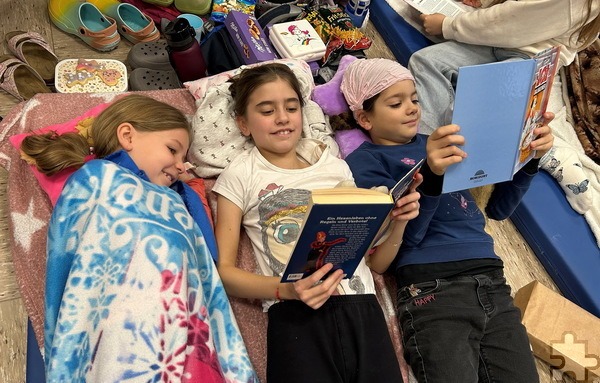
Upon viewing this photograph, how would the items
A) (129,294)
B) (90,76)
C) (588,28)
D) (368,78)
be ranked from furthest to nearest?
(90,76), (588,28), (368,78), (129,294)

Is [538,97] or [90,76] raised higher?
[538,97]

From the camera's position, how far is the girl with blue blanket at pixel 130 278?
3.05ft

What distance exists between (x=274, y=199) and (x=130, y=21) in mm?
1248

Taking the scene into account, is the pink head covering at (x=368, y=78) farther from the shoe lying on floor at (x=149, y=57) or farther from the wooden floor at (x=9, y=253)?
the shoe lying on floor at (x=149, y=57)

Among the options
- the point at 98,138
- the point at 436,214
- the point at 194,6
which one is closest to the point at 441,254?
the point at 436,214

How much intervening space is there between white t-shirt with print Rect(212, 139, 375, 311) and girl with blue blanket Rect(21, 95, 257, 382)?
0.42ft

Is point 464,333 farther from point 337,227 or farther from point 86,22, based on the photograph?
point 86,22

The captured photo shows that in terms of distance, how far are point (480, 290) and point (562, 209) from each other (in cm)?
65

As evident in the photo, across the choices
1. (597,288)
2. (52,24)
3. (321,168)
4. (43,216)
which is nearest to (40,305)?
(43,216)

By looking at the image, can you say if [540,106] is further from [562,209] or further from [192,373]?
[192,373]

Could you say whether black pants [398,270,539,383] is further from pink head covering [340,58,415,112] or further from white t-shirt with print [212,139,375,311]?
pink head covering [340,58,415,112]

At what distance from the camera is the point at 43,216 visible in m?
1.29

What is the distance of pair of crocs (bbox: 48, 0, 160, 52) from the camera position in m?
1.91

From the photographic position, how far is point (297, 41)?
1798 mm
